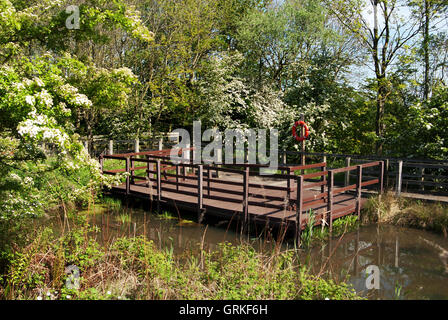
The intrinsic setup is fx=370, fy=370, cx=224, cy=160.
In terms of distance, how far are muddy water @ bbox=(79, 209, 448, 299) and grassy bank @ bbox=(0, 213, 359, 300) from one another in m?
0.45

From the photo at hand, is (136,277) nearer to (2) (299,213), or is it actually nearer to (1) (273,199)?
(2) (299,213)

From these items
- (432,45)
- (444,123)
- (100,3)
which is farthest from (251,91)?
(100,3)

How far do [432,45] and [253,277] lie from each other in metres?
18.2

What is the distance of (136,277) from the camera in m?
5.08

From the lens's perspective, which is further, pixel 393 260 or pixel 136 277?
pixel 393 260

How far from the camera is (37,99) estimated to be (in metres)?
5.34

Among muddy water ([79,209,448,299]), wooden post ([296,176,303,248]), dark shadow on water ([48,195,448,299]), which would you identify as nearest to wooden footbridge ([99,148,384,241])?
wooden post ([296,176,303,248])

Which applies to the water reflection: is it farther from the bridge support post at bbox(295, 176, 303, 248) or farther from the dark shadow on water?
the bridge support post at bbox(295, 176, 303, 248)

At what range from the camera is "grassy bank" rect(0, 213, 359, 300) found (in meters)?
4.59

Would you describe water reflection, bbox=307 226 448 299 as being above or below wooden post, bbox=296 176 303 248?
below

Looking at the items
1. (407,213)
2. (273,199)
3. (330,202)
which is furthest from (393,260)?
(273,199)

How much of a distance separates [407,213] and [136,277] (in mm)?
7341

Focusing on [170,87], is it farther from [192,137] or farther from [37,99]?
[37,99]

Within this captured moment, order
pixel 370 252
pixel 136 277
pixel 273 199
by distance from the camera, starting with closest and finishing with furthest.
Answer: pixel 136 277 < pixel 370 252 < pixel 273 199
